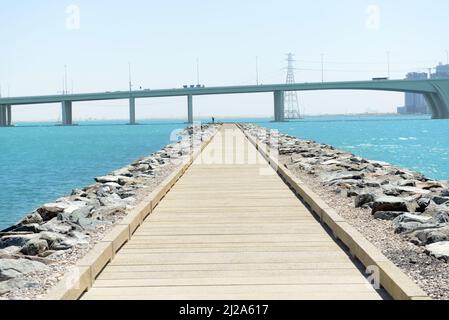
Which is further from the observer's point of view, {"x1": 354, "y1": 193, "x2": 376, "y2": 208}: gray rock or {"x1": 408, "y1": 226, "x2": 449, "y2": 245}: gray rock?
{"x1": 354, "y1": 193, "x2": 376, "y2": 208}: gray rock

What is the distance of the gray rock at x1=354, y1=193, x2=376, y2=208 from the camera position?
8.68 metres

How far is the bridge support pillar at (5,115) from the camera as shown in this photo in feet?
420

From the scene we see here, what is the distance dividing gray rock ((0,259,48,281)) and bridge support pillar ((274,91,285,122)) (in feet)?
340

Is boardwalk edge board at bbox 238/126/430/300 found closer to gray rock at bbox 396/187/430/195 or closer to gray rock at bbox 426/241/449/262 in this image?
gray rock at bbox 426/241/449/262

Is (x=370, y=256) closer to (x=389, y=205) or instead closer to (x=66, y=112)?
(x=389, y=205)

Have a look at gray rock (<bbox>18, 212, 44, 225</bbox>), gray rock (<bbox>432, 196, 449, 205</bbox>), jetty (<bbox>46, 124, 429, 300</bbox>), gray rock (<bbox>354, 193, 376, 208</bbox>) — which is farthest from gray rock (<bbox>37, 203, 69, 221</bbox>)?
gray rock (<bbox>432, 196, 449, 205</bbox>)

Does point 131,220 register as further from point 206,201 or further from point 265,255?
point 206,201

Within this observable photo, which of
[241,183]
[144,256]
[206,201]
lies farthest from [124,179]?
[144,256]

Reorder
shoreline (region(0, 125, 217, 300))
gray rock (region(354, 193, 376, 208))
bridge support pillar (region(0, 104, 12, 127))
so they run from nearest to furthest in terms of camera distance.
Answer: shoreline (region(0, 125, 217, 300)) < gray rock (region(354, 193, 376, 208)) < bridge support pillar (region(0, 104, 12, 127))

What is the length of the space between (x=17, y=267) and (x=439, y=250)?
12.4 ft

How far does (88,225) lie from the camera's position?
311 inches

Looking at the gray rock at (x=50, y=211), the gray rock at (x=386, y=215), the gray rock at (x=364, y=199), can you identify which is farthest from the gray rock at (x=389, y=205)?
the gray rock at (x=50, y=211)

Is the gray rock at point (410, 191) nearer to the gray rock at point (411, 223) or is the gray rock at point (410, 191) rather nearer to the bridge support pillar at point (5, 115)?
the gray rock at point (411, 223)

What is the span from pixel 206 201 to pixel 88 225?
2516mm
